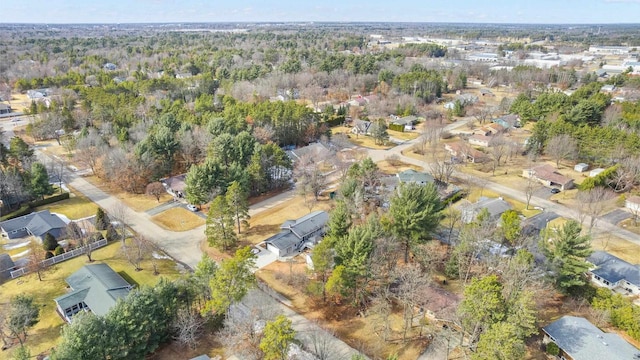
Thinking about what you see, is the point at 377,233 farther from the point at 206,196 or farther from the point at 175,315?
the point at 206,196

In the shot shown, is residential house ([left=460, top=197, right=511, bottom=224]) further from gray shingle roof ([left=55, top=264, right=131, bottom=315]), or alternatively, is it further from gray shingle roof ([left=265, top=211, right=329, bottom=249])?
gray shingle roof ([left=55, top=264, right=131, bottom=315])

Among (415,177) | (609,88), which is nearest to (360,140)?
(415,177)

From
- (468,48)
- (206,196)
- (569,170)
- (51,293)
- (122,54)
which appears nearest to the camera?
(51,293)

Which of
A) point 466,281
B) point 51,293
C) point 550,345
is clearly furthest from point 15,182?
point 550,345

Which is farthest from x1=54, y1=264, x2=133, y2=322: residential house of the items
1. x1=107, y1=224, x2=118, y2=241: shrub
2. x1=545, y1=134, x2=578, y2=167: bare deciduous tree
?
x1=545, y1=134, x2=578, y2=167: bare deciduous tree

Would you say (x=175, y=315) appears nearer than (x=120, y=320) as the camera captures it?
No

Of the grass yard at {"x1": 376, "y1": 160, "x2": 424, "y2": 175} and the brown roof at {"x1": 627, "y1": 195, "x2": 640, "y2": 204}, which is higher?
the brown roof at {"x1": 627, "y1": 195, "x2": 640, "y2": 204}

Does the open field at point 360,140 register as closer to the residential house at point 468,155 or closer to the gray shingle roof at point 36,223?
the residential house at point 468,155
